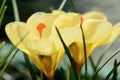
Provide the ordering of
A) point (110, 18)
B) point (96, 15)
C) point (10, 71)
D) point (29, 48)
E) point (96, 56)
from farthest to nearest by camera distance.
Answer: point (110, 18), point (96, 56), point (10, 71), point (96, 15), point (29, 48)

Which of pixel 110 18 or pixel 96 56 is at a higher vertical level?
pixel 110 18

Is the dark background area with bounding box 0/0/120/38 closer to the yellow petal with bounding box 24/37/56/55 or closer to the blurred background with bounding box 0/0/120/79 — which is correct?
the blurred background with bounding box 0/0/120/79

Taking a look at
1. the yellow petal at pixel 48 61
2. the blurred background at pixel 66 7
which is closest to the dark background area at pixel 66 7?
the blurred background at pixel 66 7

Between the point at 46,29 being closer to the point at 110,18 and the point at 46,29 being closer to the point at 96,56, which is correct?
the point at 96,56

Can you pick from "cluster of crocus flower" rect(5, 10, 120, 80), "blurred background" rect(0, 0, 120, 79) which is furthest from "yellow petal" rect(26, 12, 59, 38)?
"blurred background" rect(0, 0, 120, 79)

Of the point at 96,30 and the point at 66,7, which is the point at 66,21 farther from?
the point at 66,7

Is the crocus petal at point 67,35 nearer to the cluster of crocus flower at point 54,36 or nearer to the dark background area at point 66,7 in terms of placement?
the cluster of crocus flower at point 54,36

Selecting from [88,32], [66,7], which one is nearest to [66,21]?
[88,32]

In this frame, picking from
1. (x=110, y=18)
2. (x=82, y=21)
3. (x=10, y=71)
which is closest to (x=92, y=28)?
(x=82, y=21)
